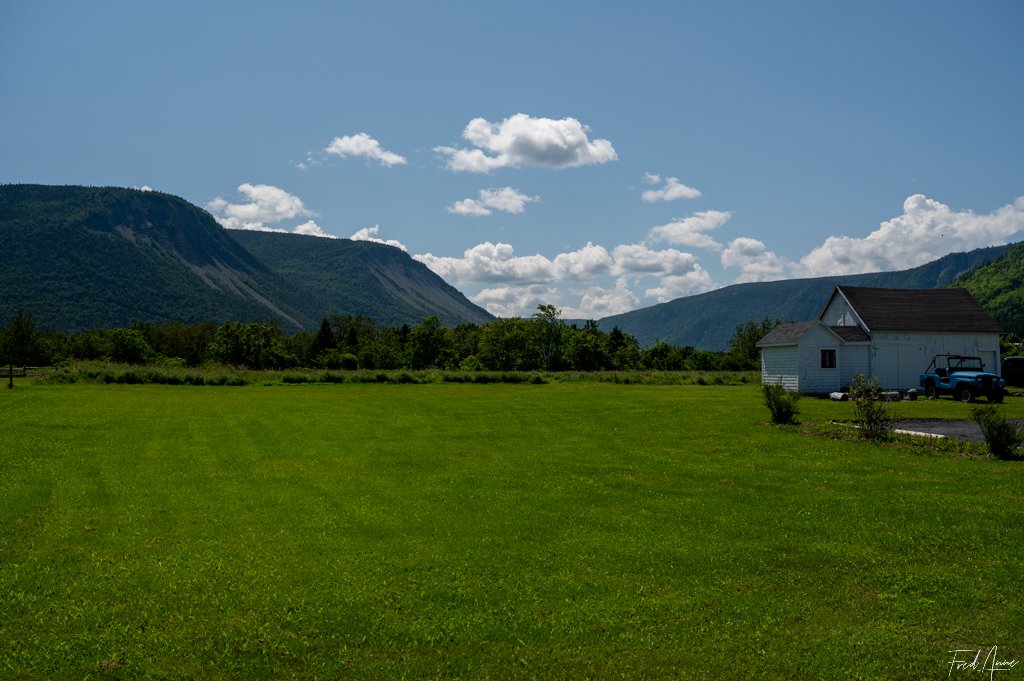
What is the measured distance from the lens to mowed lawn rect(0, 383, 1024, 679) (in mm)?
5305

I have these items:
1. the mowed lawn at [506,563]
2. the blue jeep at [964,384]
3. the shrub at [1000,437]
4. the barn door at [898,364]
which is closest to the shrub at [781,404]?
the mowed lawn at [506,563]

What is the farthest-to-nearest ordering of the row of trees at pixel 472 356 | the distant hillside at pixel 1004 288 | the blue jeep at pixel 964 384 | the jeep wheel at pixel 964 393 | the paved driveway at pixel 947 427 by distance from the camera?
the distant hillside at pixel 1004 288
the row of trees at pixel 472 356
the jeep wheel at pixel 964 393
the blue jeep at pixel 964 384
the paved driveway at pixel 947 427

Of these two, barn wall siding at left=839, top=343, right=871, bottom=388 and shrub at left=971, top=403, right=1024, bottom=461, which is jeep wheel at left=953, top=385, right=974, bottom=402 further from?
shrub at left=971, top=403, right=1024, bottom=461

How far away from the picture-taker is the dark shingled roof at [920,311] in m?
39.9

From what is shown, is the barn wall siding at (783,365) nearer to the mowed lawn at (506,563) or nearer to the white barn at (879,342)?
the white barn at (879,342)

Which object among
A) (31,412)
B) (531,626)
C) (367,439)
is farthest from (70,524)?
(31,412)

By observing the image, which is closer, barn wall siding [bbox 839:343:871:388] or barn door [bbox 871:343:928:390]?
barn wall siding [bbox 839:343:871:388]

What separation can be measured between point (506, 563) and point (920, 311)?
43.3 metres

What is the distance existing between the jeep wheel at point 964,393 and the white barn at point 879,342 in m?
5.96

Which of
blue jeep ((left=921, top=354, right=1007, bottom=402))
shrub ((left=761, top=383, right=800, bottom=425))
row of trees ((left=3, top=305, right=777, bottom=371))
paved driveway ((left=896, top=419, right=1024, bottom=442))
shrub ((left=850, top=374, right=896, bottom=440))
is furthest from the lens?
row of trees ((left=3, top=305, right=777, bottom=371))

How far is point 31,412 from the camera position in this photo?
23.8m

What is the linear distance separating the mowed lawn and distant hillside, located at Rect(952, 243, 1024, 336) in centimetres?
11457

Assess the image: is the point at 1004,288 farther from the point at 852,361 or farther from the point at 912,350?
the point at 852,361

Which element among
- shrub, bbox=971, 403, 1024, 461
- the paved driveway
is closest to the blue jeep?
the paved driveway
